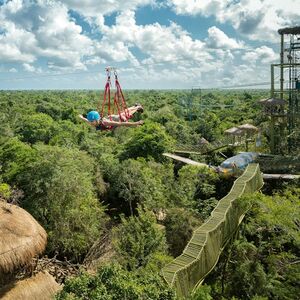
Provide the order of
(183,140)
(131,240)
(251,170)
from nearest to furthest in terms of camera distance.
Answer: (131,240), (251,170), (183,140)

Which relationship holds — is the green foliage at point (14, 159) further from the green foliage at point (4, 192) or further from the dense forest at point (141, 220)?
the green foliage at point (4, 192)

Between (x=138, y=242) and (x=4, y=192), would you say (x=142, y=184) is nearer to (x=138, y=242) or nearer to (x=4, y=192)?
(x=4, y=192)

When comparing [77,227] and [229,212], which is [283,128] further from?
[77,227]

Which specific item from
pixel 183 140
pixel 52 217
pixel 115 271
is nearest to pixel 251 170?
pixel 52 217

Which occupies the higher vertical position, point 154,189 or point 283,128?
point 283,128

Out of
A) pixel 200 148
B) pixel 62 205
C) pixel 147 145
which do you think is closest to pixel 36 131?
pixel 147 145

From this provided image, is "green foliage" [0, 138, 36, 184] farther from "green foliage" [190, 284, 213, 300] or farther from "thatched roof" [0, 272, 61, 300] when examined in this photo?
"green foliage" [190, 284, 213, 300]

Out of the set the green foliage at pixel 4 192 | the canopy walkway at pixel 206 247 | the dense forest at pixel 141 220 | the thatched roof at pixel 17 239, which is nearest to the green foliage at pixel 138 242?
the dense forest at pixel 141 220
